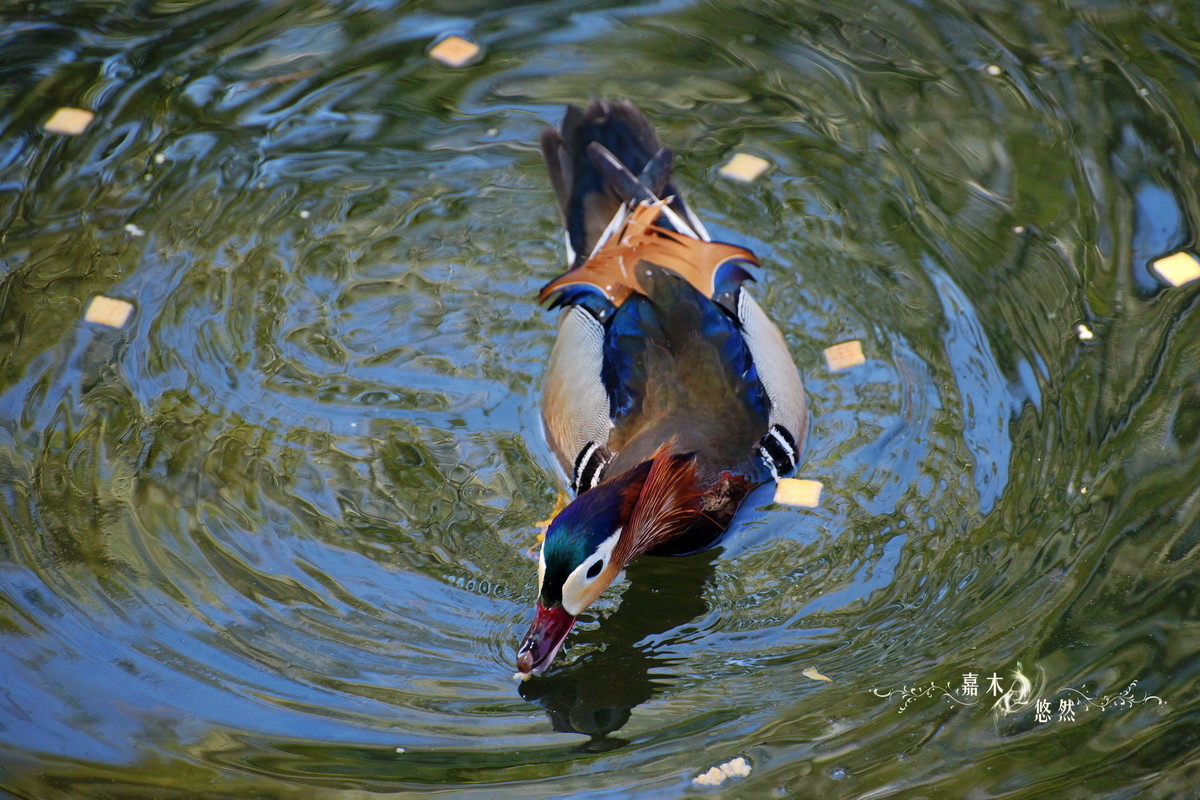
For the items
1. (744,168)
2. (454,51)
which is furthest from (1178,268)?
(454,51)

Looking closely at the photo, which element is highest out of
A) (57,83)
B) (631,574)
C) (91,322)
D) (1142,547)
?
(57,83)

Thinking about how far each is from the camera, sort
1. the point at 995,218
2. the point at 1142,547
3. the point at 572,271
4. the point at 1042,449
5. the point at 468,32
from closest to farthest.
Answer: the point at 1142,547, the point at 1042,449, the point at 572,271, the point at 995,218, the point at 468,32

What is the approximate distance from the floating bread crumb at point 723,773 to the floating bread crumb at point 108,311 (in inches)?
121

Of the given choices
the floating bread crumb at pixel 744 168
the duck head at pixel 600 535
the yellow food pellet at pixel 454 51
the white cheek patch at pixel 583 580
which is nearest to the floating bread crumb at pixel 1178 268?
the floating bread crumb at pixel 744 168

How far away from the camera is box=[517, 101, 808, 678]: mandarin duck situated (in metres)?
4.05

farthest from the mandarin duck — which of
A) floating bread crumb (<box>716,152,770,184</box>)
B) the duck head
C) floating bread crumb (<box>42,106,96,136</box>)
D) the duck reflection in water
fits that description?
floating bread crumb (<box>42,106,96,136</box>)

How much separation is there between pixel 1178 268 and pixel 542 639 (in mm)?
3232

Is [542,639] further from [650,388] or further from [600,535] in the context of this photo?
[650,388]

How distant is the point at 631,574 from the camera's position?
4.55 meters

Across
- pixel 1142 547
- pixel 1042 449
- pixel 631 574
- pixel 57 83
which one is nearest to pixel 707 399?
pixel 631 574

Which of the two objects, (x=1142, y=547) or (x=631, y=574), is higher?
(x=1142, y=547)

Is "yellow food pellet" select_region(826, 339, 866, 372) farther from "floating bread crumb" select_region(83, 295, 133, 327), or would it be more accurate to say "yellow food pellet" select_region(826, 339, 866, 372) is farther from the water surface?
"floating bread crumb" select_region(83, 295, 133, 327)

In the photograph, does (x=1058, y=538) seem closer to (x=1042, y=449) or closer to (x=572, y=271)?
(x=1042, y=449)

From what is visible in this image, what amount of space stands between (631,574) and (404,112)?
9.35ft
